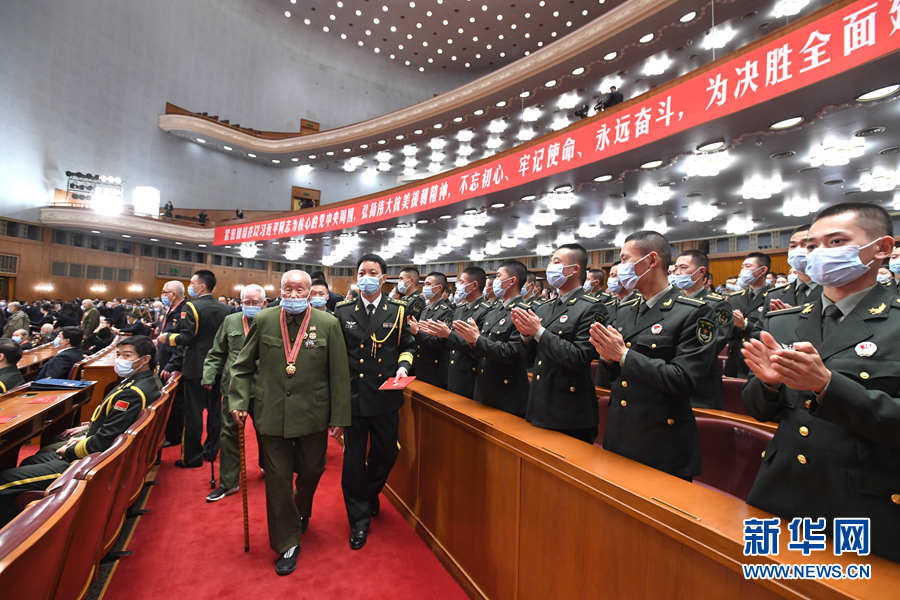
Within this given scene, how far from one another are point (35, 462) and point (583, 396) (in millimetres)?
3204

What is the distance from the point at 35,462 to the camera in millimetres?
2543

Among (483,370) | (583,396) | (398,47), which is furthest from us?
(398,47)

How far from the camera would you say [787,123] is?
15.6ft

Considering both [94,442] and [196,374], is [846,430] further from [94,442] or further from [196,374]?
[196,374]

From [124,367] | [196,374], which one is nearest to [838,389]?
[124,367]

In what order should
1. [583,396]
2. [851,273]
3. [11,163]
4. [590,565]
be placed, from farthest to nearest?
[11,163] < [583,396] < [590,565] < [851,273]

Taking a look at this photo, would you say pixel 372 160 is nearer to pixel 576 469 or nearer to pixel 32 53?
pixel 32 53

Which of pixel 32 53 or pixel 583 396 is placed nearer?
pixel 583 396

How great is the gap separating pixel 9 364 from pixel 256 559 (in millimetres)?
2675

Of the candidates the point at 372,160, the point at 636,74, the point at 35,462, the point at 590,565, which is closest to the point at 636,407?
the point at 590,565

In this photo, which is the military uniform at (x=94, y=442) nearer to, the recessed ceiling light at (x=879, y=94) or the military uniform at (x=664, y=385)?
the military uniform at (x=664, y=385)

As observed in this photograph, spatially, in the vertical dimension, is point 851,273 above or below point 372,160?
below

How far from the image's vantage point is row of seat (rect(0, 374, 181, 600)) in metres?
0.97

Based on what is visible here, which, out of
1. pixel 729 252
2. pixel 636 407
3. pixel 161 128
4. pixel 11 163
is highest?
pixel 161 128
